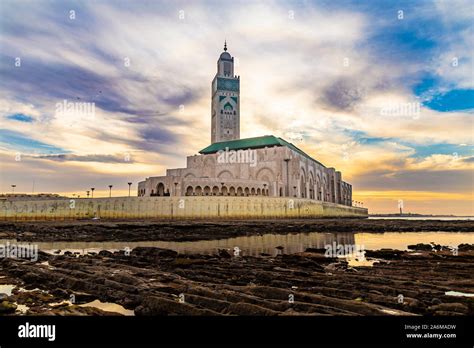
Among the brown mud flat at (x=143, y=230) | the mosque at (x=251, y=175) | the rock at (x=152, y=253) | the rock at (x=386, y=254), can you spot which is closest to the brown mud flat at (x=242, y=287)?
the rock at (x=152, y=253)

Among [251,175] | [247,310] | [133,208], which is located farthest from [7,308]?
[251,175]

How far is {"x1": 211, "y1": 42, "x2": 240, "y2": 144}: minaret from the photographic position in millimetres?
107125

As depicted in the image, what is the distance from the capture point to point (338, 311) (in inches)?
159

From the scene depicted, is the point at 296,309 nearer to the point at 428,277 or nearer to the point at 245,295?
the point at 245,295

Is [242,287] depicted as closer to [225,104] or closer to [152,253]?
[152,253]

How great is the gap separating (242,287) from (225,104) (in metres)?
106

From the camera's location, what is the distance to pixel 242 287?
17.7 ft

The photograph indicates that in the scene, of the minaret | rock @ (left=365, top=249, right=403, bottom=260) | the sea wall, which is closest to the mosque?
the sea wall

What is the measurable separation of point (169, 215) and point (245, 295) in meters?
36.5

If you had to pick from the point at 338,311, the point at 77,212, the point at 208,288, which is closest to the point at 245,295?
the point at 208,288

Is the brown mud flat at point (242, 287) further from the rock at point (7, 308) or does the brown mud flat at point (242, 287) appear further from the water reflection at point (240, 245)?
the water reflection at point (240, 245)

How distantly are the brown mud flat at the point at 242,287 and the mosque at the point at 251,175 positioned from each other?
5128 centimetres

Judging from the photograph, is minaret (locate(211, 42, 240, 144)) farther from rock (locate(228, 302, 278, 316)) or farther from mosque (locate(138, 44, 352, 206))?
rock (locate(228, 302, 278, 316))

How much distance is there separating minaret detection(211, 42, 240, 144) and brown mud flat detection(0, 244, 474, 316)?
99.0 m
